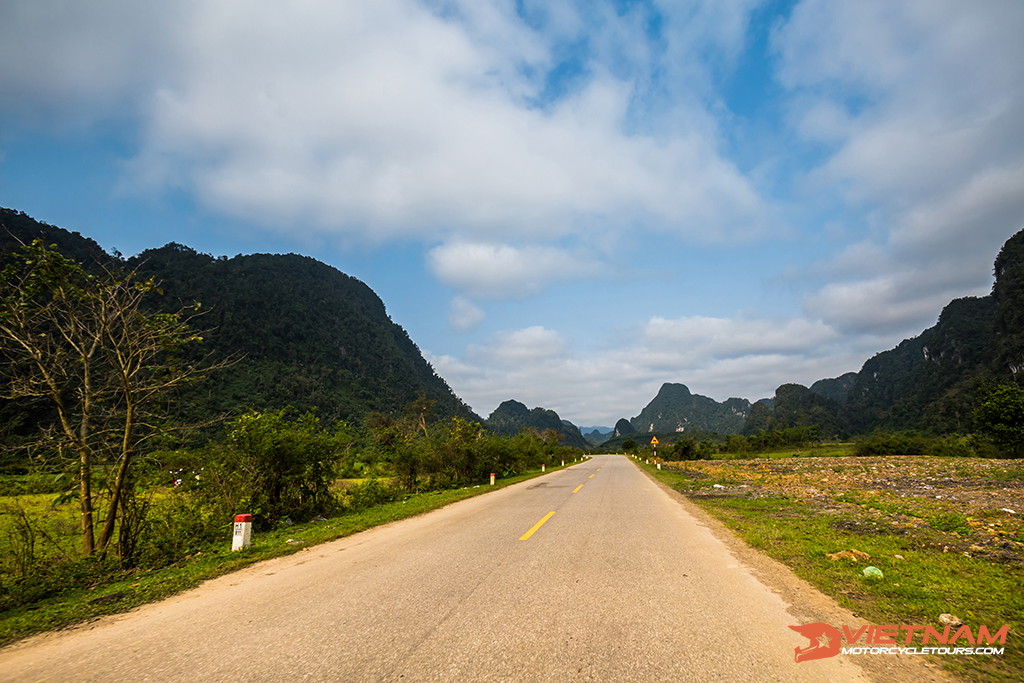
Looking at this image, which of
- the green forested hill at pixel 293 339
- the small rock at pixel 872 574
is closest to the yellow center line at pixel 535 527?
the small rock at pixel 872 574

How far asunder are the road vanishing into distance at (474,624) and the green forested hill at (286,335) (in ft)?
233

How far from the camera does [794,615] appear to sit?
436 centimetres

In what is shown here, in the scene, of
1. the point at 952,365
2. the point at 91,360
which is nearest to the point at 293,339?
the point at 91,360

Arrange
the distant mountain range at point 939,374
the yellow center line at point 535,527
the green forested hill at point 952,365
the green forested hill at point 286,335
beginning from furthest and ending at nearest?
1. the distant mountain range at point 939,374
2. the green forested hill at point 952,365
3. the green forested hill at point 286,335
4. the yellow center line at point 535,527

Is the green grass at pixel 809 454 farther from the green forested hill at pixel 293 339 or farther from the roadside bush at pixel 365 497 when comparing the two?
the green forested hill at pixel 293 339

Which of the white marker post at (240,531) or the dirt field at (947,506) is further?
the white marker post at (240,531)

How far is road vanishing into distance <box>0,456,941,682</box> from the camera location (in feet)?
10.6

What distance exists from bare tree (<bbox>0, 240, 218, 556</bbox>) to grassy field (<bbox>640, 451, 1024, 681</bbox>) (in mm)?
10167

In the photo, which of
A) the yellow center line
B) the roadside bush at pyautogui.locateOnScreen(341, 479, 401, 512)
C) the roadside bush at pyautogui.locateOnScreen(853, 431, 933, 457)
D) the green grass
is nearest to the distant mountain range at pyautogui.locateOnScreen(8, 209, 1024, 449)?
the green grass

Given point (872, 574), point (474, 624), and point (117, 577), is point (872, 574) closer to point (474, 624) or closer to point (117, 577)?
point (474, 624)

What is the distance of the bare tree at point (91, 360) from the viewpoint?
7.20 metres

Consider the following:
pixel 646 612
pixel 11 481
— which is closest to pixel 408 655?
pixel 646 612

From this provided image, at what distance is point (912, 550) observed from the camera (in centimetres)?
702

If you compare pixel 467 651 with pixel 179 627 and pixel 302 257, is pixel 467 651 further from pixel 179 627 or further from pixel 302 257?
pixel 302 257
